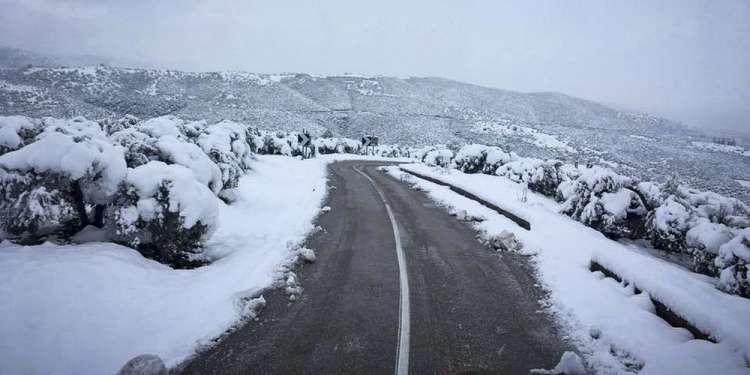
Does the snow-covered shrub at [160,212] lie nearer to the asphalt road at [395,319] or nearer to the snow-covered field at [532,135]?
the asphalt road at [395,319]

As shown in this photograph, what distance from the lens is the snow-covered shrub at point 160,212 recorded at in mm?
6484

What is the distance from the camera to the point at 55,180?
6.22 m

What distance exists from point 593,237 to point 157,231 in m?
9.46

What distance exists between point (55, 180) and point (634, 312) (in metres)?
9.34

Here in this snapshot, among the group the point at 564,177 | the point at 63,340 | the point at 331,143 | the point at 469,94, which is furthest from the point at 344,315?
the point at 469,94

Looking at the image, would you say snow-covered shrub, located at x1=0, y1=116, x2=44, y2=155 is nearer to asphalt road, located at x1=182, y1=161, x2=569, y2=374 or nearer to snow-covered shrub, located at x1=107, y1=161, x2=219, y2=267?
snow-covered shrub, located at x1=107, y1=161, x2=219, y2=267

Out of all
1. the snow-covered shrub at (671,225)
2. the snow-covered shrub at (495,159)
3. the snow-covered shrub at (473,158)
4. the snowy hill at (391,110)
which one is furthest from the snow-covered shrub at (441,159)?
the snowy hill at (391,110)

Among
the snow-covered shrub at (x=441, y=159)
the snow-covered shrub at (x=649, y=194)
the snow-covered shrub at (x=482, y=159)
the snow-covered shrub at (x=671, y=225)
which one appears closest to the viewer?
the snow-covered shrub at (x=671, y=225)

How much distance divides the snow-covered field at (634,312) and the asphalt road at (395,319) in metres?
0.46

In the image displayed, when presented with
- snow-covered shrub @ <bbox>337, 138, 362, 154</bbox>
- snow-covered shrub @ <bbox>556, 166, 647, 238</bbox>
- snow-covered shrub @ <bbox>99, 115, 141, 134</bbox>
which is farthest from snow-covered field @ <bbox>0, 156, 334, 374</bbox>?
snow-covered shrub @ <bbox>337, 138, 362, 154</bbox>

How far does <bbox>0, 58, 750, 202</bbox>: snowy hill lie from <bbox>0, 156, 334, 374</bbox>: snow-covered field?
54.0 meters

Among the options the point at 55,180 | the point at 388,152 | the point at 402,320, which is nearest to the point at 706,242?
the point at 402,320

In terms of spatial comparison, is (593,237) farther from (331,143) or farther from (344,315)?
(331,143)

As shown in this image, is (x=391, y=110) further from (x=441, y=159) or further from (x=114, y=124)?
(x=114, y=124)
